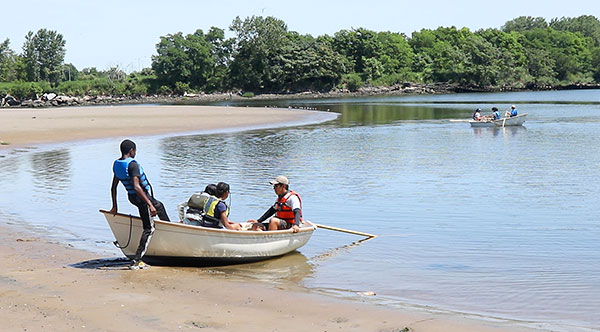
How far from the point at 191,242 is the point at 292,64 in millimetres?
108133

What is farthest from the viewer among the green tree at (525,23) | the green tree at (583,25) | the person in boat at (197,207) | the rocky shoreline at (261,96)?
the green tree at (525,23)

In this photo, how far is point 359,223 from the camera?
1422 cm

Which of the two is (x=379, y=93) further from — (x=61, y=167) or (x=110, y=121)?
(x=61, y=167)

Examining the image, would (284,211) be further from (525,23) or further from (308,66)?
(525,23)

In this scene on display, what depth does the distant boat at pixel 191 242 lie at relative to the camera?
31.7 ft

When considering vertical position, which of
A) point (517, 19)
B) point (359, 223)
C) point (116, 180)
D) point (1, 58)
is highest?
point (517, 19)

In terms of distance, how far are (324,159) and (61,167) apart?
920cm

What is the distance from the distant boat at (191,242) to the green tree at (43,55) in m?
118

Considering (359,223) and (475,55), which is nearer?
(359,223)

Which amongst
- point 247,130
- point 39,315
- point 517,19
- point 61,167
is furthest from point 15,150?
point 517,19

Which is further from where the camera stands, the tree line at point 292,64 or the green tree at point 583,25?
the green tree at point 583,25

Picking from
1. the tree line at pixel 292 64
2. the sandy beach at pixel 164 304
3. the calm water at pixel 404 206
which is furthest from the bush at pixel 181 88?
the sandy beach at pixel 164 304

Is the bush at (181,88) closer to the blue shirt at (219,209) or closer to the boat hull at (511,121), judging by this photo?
the boat hull at (511,121)

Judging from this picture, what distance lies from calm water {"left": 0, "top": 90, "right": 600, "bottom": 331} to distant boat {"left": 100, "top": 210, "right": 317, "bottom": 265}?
0.33m
